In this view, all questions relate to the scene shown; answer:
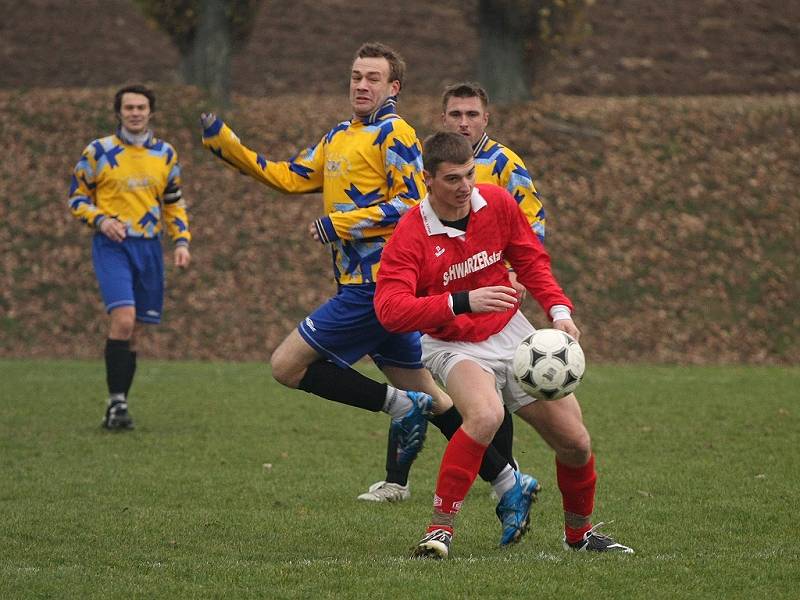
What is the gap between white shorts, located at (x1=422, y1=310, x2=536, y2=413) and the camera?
5.60 meters

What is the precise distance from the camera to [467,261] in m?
5.63

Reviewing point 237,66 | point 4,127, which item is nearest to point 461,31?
point 237,66

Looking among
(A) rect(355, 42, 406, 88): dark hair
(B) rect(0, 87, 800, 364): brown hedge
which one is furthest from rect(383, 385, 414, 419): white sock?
(B) rect(0, 87, 800, 364): brown hedge

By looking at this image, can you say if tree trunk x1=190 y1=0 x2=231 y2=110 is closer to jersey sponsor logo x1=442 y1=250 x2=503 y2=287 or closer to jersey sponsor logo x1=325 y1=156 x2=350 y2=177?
jersey sponsor logo x1=325 y1=156 x2=350 y2=177

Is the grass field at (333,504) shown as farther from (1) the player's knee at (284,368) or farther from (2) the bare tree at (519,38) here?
(2) the bare tree at (519,38)

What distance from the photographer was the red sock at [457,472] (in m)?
5.38

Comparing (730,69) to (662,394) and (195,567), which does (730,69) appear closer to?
(662,394)

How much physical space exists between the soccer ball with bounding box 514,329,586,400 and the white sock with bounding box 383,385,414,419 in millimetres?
1467

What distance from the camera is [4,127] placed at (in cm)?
1934

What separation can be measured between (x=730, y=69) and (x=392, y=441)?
1748 cm

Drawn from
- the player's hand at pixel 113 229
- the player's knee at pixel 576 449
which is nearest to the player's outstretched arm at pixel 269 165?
the player's knee at pixel 576 449

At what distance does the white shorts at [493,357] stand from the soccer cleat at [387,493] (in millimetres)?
1614

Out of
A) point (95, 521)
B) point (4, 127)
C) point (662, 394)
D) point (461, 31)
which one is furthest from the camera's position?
point (461, 31)

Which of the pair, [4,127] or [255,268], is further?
[4,127]
